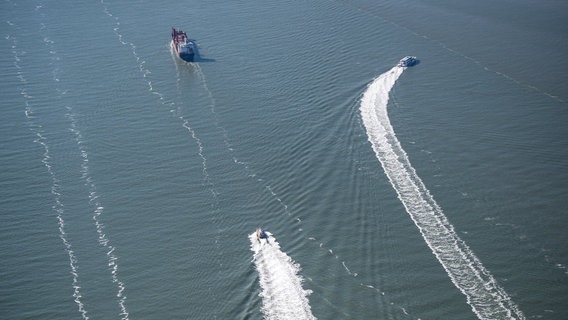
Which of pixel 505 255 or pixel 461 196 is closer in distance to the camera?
pixel 505 255

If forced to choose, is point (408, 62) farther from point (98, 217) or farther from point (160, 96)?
point (98, 217)

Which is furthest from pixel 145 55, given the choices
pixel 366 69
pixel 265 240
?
pixel 265 240

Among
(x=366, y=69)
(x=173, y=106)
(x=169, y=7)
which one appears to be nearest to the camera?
(x=173, y=106)

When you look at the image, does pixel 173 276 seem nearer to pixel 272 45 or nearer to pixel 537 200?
pixel 537 200

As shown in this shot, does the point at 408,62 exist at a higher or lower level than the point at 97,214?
higher

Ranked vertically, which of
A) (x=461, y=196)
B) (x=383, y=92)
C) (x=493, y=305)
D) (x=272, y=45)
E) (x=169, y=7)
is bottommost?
(x=493, y=305)

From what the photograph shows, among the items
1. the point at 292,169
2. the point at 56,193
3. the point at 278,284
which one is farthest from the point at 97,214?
the point at 278,284

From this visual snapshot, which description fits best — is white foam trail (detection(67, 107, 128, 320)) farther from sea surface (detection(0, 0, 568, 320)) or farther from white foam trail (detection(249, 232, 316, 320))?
white foam trail (detection(249, 232, 316, 320))

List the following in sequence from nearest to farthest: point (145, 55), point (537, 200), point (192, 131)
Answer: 1. point (537, 200)
2. point (192, 131)
3. point (145, 55)
